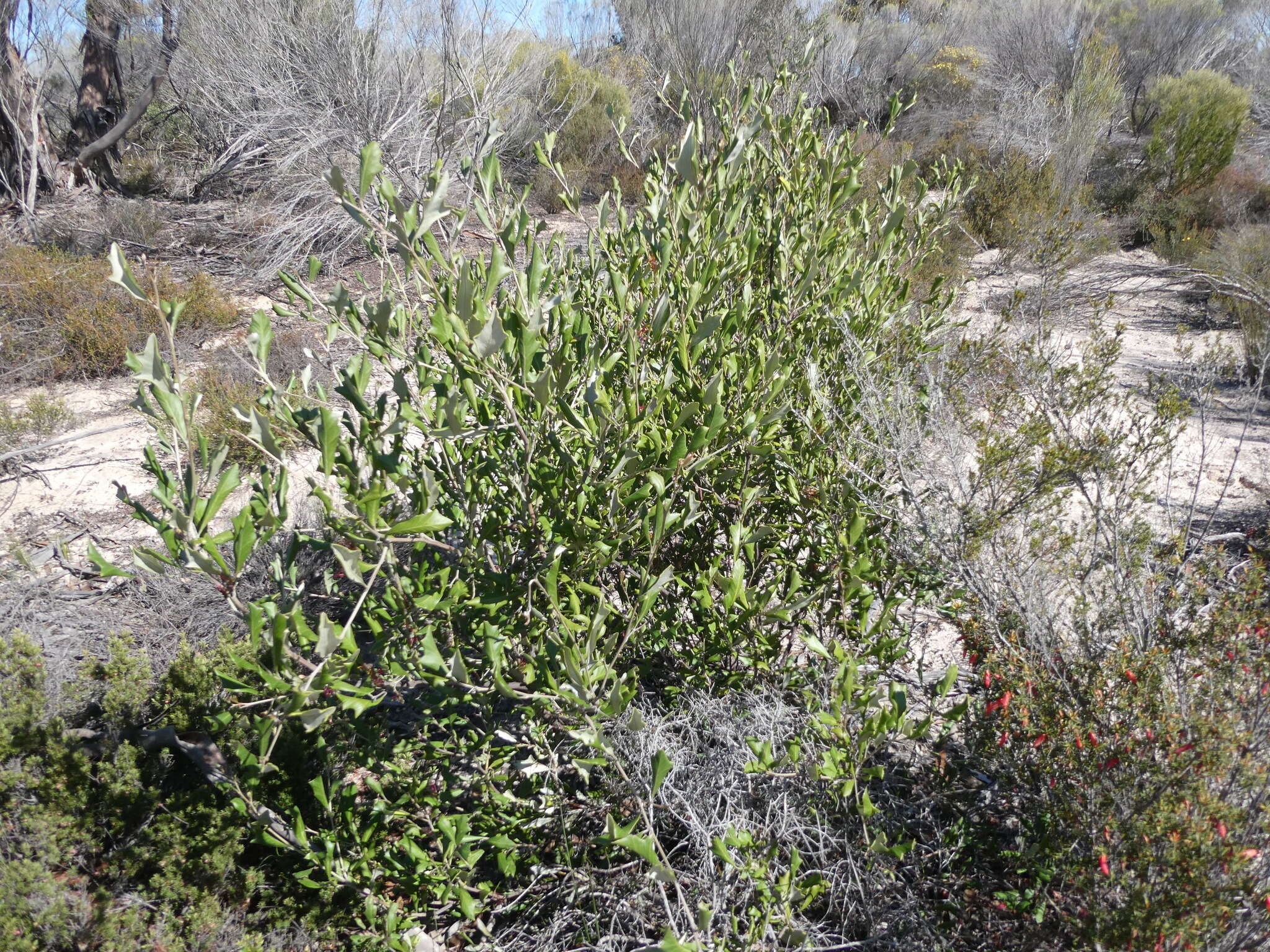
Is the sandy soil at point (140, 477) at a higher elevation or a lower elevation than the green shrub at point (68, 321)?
lower

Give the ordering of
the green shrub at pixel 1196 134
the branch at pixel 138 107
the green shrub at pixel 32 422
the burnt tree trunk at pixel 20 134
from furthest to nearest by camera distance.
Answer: the green shrub at pixel 1196 134
the branch at pixel 138 107
the burnt tree trunk at pixel 20 134
the green shrub at pixel 32 422

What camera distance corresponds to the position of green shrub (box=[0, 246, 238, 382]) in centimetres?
536

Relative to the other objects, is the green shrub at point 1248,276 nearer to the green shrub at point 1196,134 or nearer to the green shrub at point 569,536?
the green shrub at point 1196,134

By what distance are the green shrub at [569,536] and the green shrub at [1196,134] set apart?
10.1 metres

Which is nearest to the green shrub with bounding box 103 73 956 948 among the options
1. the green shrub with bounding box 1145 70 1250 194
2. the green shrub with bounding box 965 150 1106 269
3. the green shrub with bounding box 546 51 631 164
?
the green shrub with bounding box 965 150 1106 269

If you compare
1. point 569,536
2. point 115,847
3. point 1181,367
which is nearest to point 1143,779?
point 569,536

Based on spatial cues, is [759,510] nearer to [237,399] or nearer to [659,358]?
[659,358]

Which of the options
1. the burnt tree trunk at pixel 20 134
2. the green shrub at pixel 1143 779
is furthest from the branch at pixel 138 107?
the green shrub at pixel 1143 779

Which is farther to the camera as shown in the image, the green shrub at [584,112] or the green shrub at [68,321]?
the green shrub at [584,112]

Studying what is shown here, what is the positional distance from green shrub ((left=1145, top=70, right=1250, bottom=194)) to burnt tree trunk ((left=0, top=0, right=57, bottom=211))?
13483 mm

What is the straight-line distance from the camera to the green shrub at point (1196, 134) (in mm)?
9391

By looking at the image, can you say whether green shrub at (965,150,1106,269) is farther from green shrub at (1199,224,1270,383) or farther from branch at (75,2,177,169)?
branch at (75,2,177,169)

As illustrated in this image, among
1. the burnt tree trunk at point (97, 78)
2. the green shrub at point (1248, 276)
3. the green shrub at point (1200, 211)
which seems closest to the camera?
the green shrub at point (1248, 276)

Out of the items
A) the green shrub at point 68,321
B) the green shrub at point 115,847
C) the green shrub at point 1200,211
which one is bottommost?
the green shrub at point 115,847
